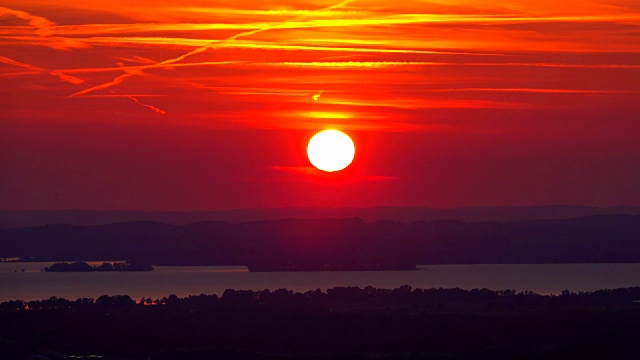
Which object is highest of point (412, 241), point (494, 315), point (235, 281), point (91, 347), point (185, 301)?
point (412, 241)

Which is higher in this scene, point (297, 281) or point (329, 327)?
point (297, 281)

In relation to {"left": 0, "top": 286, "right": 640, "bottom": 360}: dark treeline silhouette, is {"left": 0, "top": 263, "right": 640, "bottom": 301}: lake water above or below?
above

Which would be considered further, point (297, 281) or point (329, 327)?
point (297, 281)

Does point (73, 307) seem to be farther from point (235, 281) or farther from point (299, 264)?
point (299, 264)

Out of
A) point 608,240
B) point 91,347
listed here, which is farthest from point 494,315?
point 608,240
